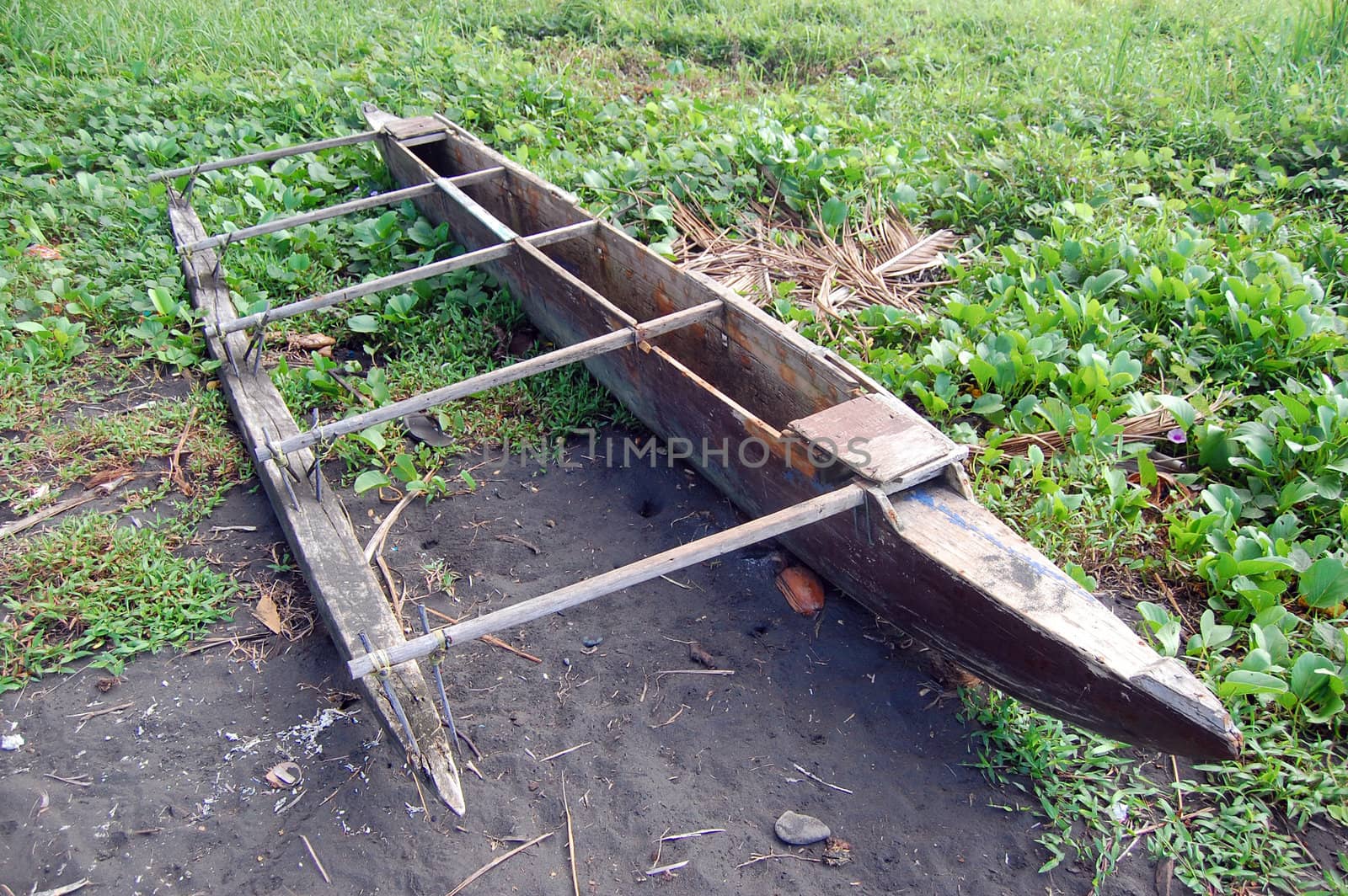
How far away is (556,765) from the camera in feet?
7.11

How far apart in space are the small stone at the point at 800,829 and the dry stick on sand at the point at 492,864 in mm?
516

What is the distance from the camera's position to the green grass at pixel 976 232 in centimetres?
218

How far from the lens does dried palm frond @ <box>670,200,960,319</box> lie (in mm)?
3689

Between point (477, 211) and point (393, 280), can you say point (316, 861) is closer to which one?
point (393, 280)

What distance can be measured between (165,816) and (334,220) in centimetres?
316

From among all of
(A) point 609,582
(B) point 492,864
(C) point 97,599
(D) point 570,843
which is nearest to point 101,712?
(C) point 97,599

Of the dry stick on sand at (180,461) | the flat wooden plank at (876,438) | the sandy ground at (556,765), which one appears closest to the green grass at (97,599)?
the sandy ground at (556,765)

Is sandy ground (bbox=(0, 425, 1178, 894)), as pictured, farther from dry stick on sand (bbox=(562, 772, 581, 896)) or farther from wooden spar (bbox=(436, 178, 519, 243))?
wooden spar (bbox=(436, 178, 519, 243))

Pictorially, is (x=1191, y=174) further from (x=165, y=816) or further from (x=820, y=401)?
(x=165, y=816)

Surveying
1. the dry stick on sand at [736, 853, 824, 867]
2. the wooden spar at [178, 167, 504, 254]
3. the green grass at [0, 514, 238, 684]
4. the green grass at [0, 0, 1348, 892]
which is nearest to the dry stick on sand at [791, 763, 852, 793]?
the dry stick on sand at [736, 853, 824, 867]

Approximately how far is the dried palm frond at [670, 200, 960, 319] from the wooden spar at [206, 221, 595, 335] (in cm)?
70

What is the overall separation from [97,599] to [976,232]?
11.9 ft

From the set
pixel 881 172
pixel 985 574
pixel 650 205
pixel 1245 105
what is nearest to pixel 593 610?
pixel 985 574

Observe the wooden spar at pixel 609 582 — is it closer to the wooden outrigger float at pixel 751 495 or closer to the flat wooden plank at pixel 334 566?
the wooden outrigger float at pixel 751 495
